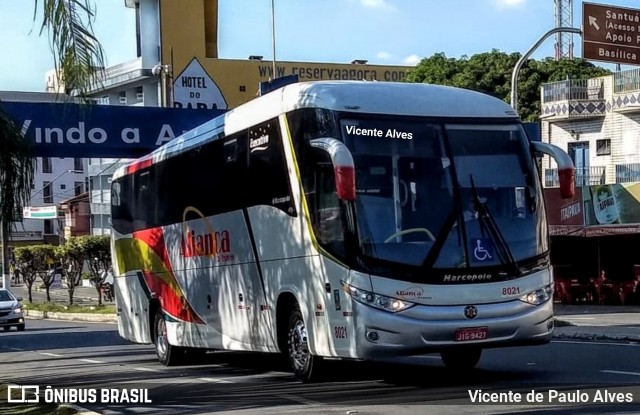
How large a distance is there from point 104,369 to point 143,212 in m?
3.12

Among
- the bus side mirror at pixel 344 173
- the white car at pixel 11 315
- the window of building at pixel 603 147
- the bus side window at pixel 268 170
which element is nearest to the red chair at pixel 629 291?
the window of building at pixel 603 147

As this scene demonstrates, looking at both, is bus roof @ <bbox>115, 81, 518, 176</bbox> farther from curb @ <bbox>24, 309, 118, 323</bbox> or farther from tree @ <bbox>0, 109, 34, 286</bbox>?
curb @ <bbox>24, 309, 118, 323</bbox>

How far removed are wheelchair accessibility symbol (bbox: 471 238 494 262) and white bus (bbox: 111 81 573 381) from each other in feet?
0.05

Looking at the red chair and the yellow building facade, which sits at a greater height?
the yellow building facade

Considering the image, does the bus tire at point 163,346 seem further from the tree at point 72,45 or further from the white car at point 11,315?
the white car at point 11,315

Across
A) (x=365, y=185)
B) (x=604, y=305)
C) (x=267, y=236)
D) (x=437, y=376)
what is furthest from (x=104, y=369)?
(x=604, y=305)

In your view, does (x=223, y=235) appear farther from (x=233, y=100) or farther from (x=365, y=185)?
(x=233, y=100)

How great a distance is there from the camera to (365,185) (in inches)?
472

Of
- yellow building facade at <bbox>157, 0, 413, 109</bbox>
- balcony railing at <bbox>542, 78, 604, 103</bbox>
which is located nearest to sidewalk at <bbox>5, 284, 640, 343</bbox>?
balcony railing at <bbox>542, 78, 604, 103</bbox>

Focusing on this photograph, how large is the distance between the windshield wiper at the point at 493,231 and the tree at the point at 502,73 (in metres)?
44.9

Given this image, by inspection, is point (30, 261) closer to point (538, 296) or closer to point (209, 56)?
point (209, 56)

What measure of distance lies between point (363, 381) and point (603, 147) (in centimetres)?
2975

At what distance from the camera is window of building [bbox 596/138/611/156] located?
40.9 metres

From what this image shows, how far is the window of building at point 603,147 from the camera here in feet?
134
